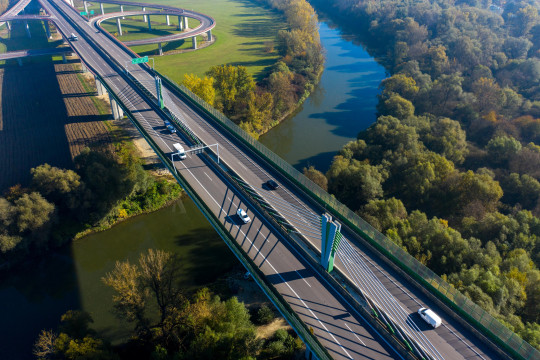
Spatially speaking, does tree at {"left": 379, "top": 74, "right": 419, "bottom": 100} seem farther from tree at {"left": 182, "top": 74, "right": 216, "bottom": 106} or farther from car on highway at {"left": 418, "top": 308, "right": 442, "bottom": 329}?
car on highway at {"left": 418, "top": 308, "right": 442, "bottom": 329}

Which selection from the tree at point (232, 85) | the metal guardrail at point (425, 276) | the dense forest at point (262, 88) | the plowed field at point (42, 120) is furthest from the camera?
the tree at point (232, 85)

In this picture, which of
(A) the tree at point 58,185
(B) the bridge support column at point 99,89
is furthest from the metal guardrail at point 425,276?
(B) the bridge support column at point 99,89

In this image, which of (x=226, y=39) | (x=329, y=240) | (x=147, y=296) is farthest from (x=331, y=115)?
(x=226, y=39)

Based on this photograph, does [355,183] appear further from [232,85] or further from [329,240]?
[232,85]

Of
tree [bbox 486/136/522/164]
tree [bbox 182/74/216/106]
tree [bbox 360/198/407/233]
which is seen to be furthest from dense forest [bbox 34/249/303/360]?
tree [bbox 486/136/522/164]

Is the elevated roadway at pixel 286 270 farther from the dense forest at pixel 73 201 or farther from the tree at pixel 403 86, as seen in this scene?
the tree at pixel 403 86

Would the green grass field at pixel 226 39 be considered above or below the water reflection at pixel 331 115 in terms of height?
above
